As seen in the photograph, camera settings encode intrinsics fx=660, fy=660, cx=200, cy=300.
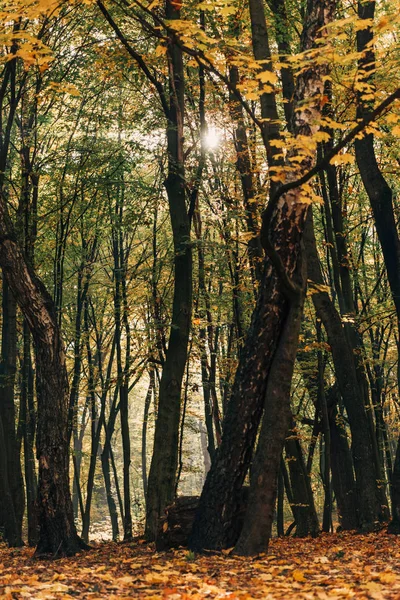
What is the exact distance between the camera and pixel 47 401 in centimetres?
902

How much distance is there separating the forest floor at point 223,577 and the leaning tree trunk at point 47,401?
77cm

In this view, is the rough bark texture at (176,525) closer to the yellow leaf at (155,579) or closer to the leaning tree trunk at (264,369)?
the leaning tree trunk at (264,369)

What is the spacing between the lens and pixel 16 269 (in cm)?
880

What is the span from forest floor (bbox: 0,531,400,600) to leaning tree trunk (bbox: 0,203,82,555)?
77cm

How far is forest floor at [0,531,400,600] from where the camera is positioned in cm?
494

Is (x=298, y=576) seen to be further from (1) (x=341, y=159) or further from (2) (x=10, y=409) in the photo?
(2) (x=10, y=409)

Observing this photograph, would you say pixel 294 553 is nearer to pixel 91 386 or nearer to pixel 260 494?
pixel 260 494

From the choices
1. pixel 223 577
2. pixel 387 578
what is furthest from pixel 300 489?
pixel 387 578

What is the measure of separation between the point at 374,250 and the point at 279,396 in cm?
1316

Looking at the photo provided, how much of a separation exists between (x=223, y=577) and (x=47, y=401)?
13.3 feet

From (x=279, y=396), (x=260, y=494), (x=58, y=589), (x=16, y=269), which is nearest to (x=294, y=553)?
(x=260, y=494)

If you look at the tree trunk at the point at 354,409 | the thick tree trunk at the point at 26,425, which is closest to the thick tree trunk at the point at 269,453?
the tree trunk at the point at 354,409

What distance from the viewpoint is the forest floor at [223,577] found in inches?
194

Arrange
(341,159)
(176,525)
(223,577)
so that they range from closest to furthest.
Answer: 1. (223,577)
2. (341,159)
3. (176,525)
